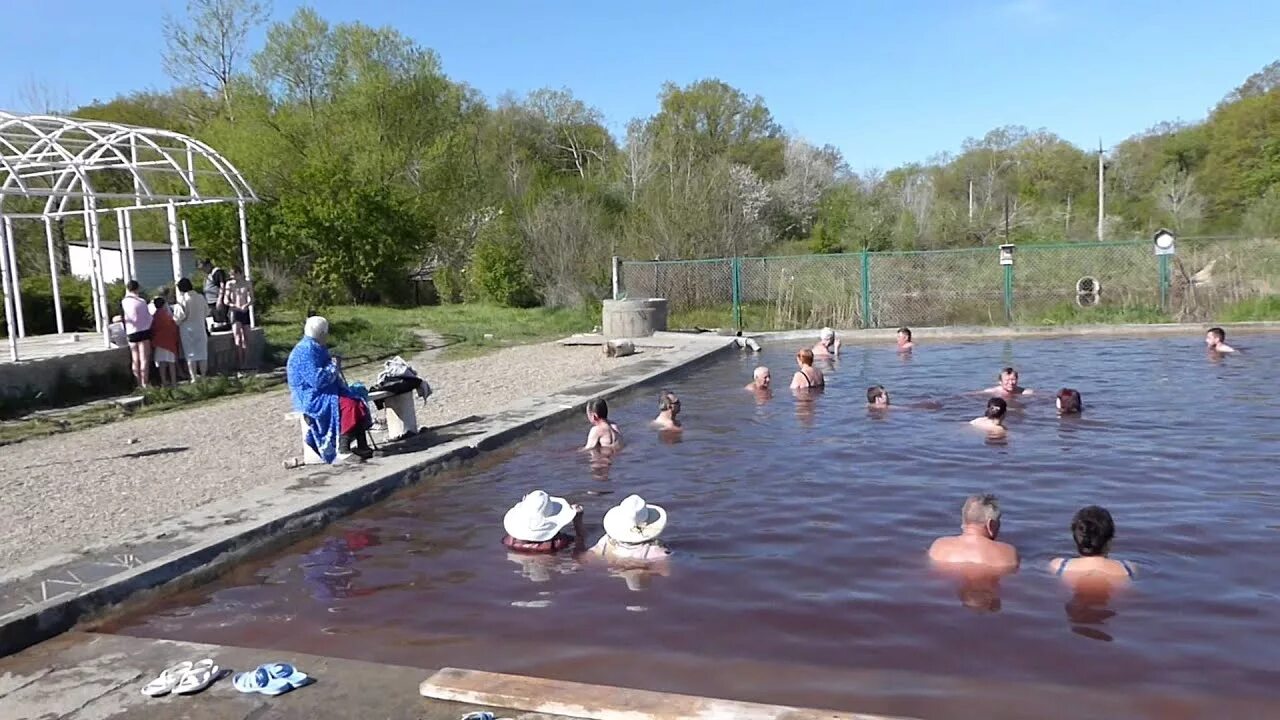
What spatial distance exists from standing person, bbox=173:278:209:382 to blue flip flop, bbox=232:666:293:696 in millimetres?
12477

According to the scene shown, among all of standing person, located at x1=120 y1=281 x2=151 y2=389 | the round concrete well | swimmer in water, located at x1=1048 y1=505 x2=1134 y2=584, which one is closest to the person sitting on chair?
swimmer in water, located at x1=1048 y1=505 x2=1134 y2=584

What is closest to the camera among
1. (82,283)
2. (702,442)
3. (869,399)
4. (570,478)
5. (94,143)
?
(570,478)

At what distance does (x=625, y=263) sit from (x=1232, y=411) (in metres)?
16.6

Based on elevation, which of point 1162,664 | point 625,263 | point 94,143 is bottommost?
point 1162,664

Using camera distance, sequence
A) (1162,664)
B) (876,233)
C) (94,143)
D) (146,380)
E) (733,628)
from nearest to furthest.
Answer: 1. (1162,664)
2. (733,628)
3. (146,380)
4. (94,143)
5. (876,233)

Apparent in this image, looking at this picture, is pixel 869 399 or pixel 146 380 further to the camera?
pixel 146 380

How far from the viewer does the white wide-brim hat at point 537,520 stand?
719 centimetres

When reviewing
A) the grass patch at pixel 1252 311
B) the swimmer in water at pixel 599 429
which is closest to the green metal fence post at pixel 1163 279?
the grass patch at pixel 1252 311

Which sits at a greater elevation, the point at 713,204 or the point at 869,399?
the point at 713,204

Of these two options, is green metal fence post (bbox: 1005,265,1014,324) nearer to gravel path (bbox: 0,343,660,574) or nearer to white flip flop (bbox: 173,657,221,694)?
gravel path (bbox: 0,343,660,574)

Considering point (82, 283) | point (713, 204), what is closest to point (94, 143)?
point (82, 283)

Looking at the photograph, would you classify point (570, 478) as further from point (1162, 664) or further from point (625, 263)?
point (625, 263)

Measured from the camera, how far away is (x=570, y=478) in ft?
31.9

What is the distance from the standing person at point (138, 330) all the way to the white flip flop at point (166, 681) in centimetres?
1172
